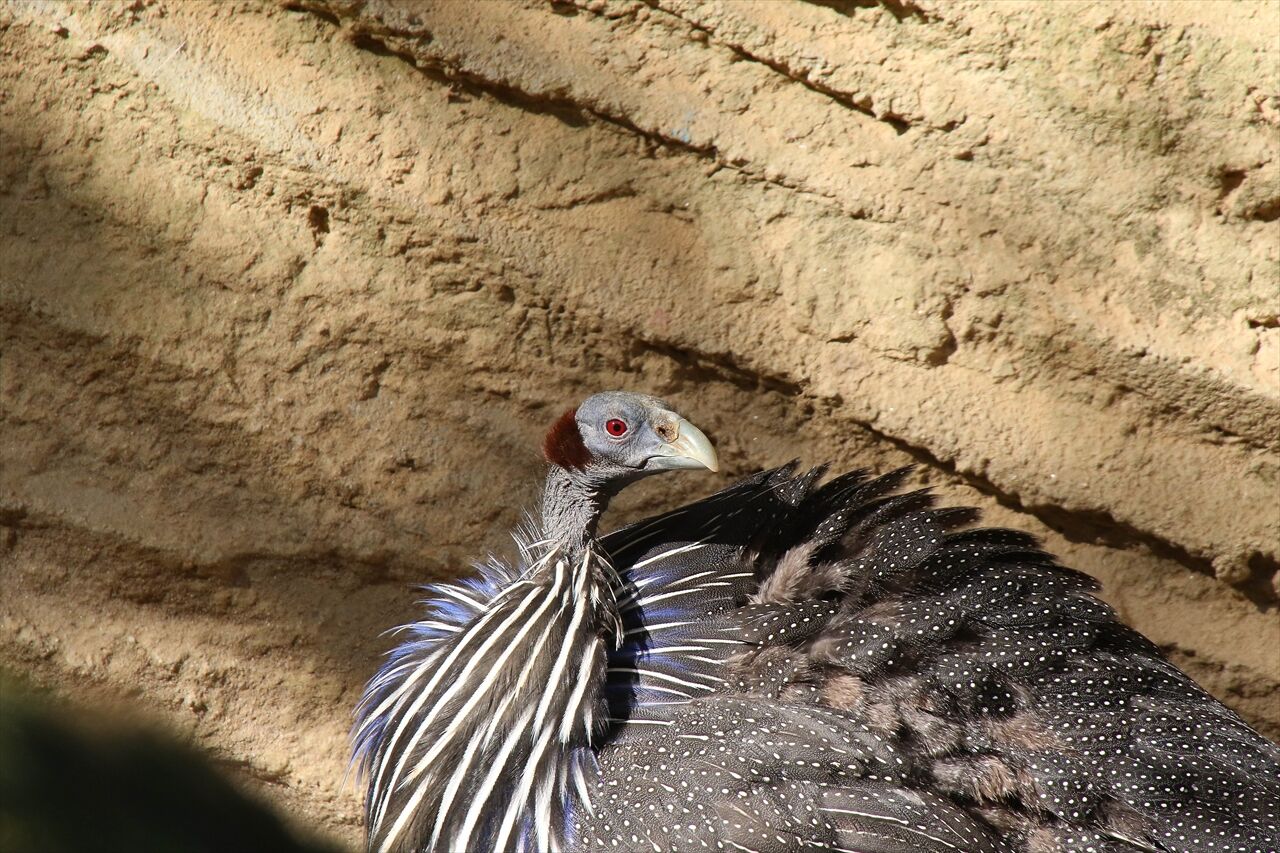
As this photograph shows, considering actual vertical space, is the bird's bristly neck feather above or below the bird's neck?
below

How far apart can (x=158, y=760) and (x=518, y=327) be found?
1.15m

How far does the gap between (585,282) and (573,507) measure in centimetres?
48

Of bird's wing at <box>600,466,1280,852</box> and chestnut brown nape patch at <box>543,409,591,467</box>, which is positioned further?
chestnut brown nape patch at <box>543,409,591,467</box>

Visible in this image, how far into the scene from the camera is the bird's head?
1976 mm

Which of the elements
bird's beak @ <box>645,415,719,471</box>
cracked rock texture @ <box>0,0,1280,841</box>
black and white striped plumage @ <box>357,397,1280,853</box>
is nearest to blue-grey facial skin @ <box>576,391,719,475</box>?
bird's beak @ <box>645,415,719,471</box>

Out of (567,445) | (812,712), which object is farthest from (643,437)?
(812,712)

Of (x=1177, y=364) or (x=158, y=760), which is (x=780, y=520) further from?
(x=158, y=760)

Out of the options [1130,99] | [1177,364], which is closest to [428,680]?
[1177,364]

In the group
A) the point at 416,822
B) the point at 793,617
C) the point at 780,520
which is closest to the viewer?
the point at 416,822

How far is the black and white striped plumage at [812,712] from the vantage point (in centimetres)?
172

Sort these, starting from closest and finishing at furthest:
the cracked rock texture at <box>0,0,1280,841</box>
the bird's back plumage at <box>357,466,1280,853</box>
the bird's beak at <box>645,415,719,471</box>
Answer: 1. the bird's back plumage at <box>357,466,1280,853</box>
2. the bird's beak at <box>645,415,719,471</box>
3. the cracked rock texture at <box>0,0,1280,841</box>

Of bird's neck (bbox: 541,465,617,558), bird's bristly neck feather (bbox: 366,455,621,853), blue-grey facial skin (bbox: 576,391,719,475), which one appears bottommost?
bird's bristly neck feather (bbox: 366,455,621,853)

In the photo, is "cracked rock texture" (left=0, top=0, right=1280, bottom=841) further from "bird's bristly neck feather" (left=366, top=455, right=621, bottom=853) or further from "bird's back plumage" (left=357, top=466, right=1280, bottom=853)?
"bird's bristly neck feather" (left=366, top=455, right=621, bottom=853)

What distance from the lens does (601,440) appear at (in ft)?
6.55
